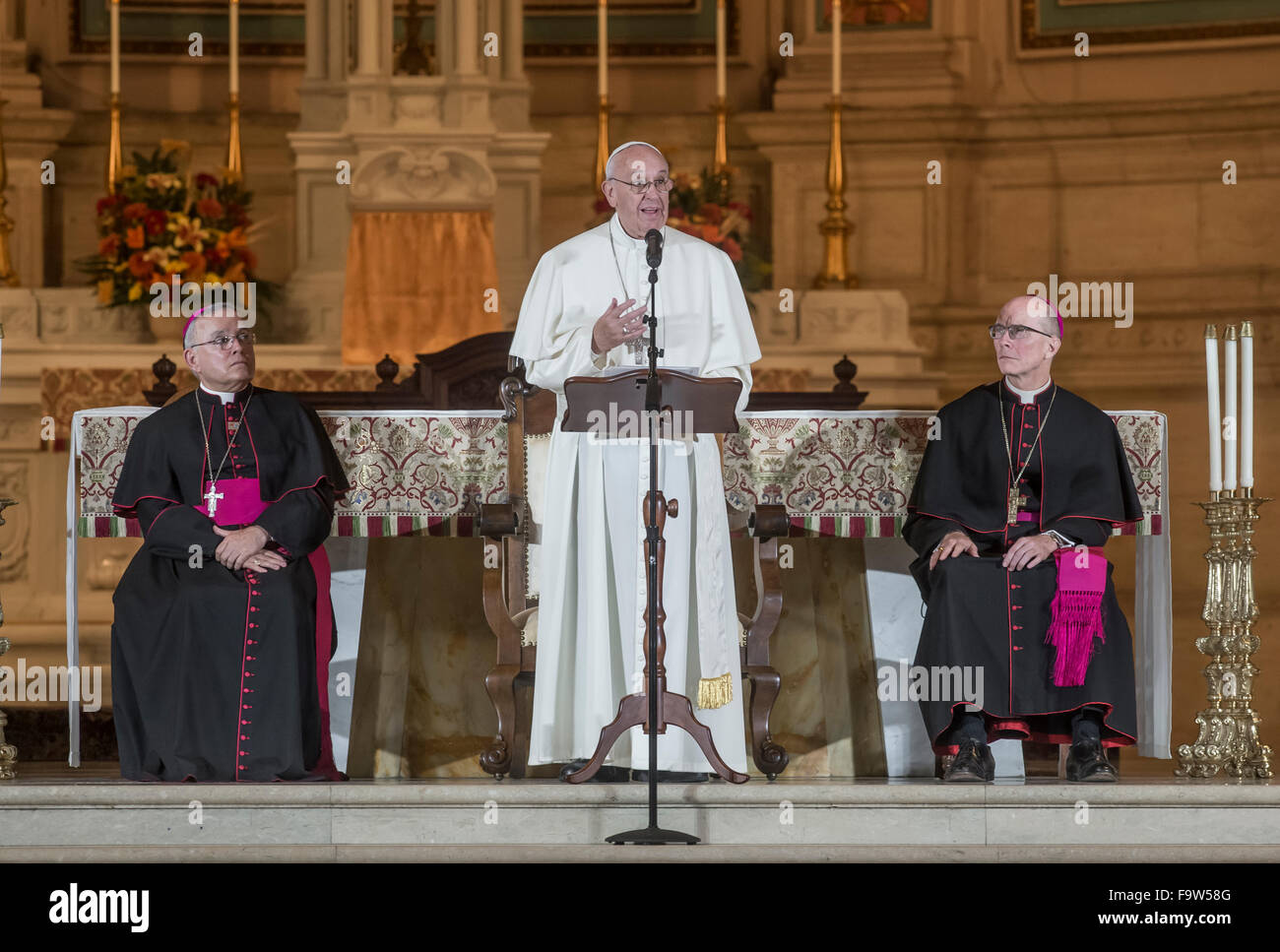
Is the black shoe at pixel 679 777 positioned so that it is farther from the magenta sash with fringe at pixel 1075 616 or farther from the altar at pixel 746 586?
the magenta sash with fringe at pixel 1075 616

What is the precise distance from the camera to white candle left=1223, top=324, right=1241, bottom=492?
21.5ft

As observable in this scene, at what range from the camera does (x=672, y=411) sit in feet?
20.2

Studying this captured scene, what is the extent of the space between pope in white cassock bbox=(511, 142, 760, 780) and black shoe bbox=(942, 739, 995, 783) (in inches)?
23.1

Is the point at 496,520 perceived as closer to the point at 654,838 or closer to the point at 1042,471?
the point at 654,838

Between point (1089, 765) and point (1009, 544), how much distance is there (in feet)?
2.22

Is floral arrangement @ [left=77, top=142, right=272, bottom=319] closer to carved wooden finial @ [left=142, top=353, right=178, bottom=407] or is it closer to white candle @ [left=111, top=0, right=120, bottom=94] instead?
white candle @ [left=111, top=0, right=120, bottom=94]

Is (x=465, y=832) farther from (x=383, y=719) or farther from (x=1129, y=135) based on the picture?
(x=1129, y=135)

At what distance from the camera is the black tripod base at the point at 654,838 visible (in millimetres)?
5703

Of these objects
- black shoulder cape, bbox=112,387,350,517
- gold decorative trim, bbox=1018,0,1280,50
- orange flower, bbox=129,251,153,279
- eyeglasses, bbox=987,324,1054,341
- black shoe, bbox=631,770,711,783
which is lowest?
black shoe, bbox=631,770,711,783

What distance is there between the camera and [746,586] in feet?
24.2

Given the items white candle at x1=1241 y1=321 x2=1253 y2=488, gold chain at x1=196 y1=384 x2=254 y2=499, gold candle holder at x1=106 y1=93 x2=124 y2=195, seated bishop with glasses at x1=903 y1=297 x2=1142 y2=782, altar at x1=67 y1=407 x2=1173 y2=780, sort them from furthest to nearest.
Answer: gold candle holder at x1=106 y1=93 x2=124 y2=195
altar at x1=67 y1=407 x2=1173 y2=780
gold chain at x1=196 y1=384 x2=254 y2=499
white candle at x1=1241 y1=321 x2=1253 y2=488
seated bishop with glasses at x1=903 y1=297 x2=1142 y2=782

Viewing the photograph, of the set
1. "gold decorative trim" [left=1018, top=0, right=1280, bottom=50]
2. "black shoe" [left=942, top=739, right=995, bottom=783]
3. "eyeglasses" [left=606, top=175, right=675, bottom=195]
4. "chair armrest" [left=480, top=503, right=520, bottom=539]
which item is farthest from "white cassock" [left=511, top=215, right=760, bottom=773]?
"gold decorative trim" [left=1018, top=0, right=1280, bottom=50]

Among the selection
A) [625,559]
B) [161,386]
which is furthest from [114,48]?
[625,559]
